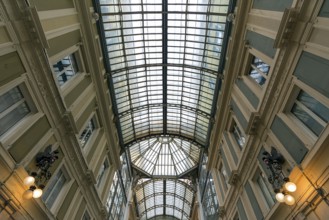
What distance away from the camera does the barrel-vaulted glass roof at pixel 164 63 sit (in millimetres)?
22734

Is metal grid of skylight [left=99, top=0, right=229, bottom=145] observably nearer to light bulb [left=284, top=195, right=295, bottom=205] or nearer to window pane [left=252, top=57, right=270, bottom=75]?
window pane [left=252, top=57, right=270, bottom=75]

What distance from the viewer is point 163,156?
48.3 meters

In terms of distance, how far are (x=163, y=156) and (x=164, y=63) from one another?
80.4 feet

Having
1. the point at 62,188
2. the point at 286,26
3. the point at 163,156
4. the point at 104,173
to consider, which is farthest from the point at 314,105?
the point at 163,156

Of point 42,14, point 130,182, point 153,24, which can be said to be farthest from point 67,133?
point 130,182

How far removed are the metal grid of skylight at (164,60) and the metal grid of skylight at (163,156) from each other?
340 inches

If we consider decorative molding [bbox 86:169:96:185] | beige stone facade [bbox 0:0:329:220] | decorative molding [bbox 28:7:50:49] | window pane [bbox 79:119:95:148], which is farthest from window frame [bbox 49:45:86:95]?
decorative molding [bbox 86:169:96:185]

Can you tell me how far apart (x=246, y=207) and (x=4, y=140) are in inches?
566

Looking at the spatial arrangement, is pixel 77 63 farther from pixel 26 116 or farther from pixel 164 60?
pixel 164 60

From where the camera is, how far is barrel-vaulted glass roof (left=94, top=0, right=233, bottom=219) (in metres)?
22.7

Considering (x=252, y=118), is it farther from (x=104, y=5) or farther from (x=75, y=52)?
(x=104, y=5)

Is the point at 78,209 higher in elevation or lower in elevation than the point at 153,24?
lower

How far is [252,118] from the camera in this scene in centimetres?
1512

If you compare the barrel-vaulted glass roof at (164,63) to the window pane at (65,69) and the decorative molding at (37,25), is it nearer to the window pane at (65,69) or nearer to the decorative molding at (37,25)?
the window pane at (65,69)
